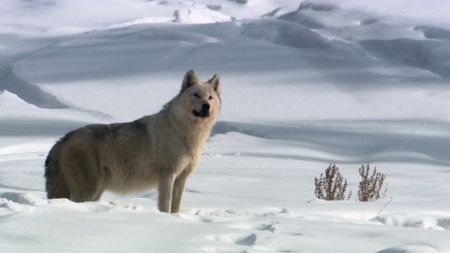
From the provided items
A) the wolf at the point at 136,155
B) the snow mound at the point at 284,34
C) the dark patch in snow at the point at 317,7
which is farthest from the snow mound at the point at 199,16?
the wolf at the point at 136,155

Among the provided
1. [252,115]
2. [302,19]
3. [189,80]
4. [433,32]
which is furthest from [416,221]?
[302,19]

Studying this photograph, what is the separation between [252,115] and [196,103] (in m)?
8.81

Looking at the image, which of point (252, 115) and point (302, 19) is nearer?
point (252, 115)

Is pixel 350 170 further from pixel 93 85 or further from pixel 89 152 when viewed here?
pixel 93 85

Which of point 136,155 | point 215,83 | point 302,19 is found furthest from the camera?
point 302,19

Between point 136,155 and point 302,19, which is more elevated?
point 302,19

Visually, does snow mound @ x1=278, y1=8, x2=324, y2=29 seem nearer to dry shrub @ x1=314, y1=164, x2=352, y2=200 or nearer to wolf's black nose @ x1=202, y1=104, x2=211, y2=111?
dry shrub @ x1=314, y1=164, x2=352, y2=200

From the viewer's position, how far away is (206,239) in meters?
4.39

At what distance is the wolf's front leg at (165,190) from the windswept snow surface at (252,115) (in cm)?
19

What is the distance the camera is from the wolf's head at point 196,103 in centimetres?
691

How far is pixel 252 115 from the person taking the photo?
15711mm

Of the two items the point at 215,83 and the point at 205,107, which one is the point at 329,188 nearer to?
the point at 215,83

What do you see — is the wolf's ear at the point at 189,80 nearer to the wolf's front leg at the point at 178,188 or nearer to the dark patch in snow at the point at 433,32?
the wolf's front leg at the point at 178,188

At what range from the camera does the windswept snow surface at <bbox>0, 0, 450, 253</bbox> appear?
4609 mm
